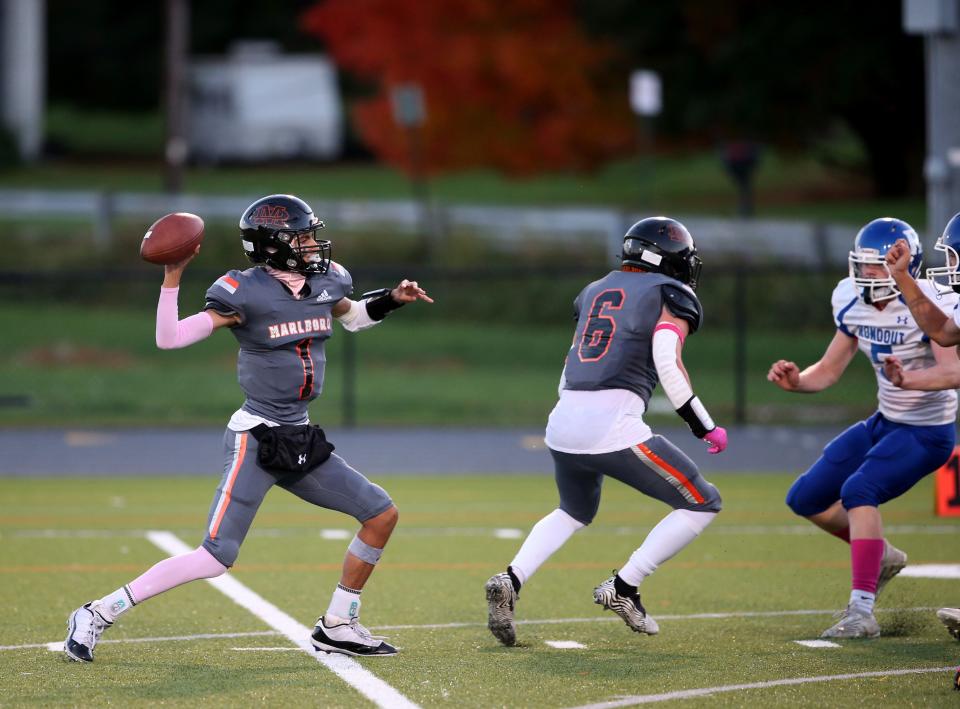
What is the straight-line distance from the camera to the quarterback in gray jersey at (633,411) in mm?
6898

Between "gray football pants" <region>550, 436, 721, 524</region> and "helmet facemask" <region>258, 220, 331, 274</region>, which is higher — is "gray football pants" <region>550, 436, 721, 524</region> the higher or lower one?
the lower one

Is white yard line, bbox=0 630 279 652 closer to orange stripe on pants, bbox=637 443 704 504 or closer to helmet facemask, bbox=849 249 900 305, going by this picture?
orange stripe on pants, bbox=637 443 704 504

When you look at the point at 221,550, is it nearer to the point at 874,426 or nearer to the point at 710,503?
the point at 710,503

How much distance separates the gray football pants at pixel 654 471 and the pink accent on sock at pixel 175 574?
1618 mm

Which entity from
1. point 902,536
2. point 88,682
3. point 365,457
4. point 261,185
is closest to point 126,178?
point 261,185

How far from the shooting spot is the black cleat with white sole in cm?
683

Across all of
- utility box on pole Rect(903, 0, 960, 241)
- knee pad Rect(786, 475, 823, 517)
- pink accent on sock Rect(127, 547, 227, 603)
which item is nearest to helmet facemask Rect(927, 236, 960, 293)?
knee pad Rect(786, 475, 823, 517)

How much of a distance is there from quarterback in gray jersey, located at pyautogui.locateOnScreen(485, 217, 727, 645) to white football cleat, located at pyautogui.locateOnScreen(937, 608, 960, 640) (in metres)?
1.12

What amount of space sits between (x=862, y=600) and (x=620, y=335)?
1.74 m

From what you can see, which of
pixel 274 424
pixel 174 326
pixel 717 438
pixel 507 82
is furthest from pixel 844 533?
pixel 507 82

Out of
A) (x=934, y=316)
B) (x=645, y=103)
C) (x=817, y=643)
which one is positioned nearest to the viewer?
(x=934, y=316)

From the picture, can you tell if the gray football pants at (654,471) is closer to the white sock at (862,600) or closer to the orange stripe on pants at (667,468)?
the orange stripe on pants at (667,468)

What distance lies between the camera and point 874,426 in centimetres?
768

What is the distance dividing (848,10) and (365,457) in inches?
673
